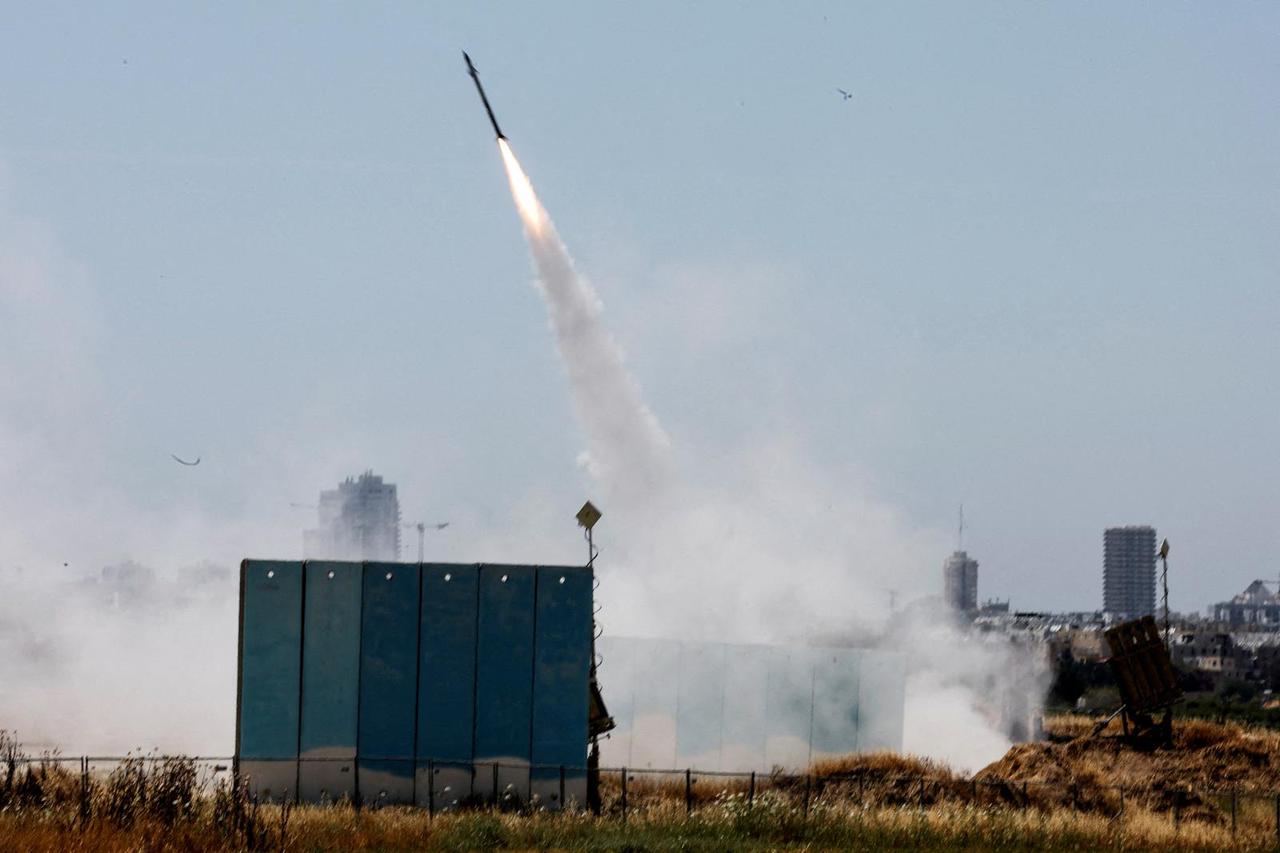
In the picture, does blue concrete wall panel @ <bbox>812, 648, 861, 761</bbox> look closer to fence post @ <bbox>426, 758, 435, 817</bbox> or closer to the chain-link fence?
the chain-link fence

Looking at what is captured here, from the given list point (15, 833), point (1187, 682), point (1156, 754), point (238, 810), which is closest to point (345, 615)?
point (238, 810)

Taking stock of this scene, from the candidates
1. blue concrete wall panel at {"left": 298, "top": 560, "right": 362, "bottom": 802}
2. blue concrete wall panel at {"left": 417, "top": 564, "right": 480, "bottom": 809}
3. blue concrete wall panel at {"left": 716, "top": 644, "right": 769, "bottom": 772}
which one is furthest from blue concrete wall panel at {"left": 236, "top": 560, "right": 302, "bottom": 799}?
blue concrete wall panel at {"left": 716, "top": 644, "right": 769, "bottom": 772}

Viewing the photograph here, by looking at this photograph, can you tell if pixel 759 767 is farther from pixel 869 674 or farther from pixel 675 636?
pixel 675 636

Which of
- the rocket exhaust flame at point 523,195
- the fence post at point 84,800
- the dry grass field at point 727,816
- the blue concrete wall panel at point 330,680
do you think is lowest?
the dry grass field at point 727,816

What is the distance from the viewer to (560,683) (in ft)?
131

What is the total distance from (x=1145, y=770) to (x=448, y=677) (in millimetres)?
18239

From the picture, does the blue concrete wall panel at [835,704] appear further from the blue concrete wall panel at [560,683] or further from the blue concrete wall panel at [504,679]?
the blue concrete wall panel at [504,679]

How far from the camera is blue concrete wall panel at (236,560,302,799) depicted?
38.5 metres

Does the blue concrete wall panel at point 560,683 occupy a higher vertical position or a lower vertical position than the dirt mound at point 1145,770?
higher

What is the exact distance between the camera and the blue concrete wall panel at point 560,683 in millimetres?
39281

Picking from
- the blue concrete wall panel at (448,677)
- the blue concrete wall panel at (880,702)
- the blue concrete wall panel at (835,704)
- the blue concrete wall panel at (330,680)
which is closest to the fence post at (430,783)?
the blue concrete wall panel at (448,677)

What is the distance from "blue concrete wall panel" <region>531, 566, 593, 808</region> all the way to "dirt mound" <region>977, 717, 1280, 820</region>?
869 cm

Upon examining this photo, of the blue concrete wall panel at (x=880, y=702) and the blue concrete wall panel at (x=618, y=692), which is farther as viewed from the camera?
the blue concrete wall panel at (x=880, y=702)

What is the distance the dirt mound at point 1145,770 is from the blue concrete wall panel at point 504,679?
32.2 feet
